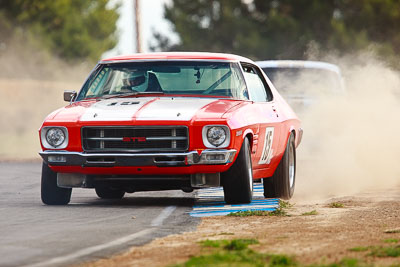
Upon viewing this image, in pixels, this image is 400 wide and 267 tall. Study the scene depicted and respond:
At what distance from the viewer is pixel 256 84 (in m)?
11.8

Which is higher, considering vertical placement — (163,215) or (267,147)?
(267,147)

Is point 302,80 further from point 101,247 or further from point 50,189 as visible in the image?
point 101,247

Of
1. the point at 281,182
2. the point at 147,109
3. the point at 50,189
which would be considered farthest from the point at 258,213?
the point at 50,189

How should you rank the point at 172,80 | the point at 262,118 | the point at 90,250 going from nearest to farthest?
the point at 90,250 → the point at 262,118 → the point at 172,80

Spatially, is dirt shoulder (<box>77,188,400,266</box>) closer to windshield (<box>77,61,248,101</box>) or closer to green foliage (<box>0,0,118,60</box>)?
windshield (<box>77,61,248,101</box>)

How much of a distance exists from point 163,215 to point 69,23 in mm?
46741

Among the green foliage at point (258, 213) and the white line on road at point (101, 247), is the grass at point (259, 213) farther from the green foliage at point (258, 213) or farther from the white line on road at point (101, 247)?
the white line on road at point (101, 247)

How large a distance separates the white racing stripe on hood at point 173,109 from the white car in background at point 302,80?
24.9ft

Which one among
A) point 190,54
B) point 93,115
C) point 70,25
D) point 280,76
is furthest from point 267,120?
point 70,25

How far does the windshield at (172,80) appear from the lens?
10.9 metres

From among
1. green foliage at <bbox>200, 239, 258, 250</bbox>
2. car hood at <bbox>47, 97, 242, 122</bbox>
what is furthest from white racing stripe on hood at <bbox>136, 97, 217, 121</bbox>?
green foliage at <bbox>200, 239, 258, 250</bbox>

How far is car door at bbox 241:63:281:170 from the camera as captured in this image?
35.2 feet

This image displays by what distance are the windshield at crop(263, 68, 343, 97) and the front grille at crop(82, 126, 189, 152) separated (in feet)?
27.3

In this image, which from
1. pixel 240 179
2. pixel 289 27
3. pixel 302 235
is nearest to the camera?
pixel 302 235
